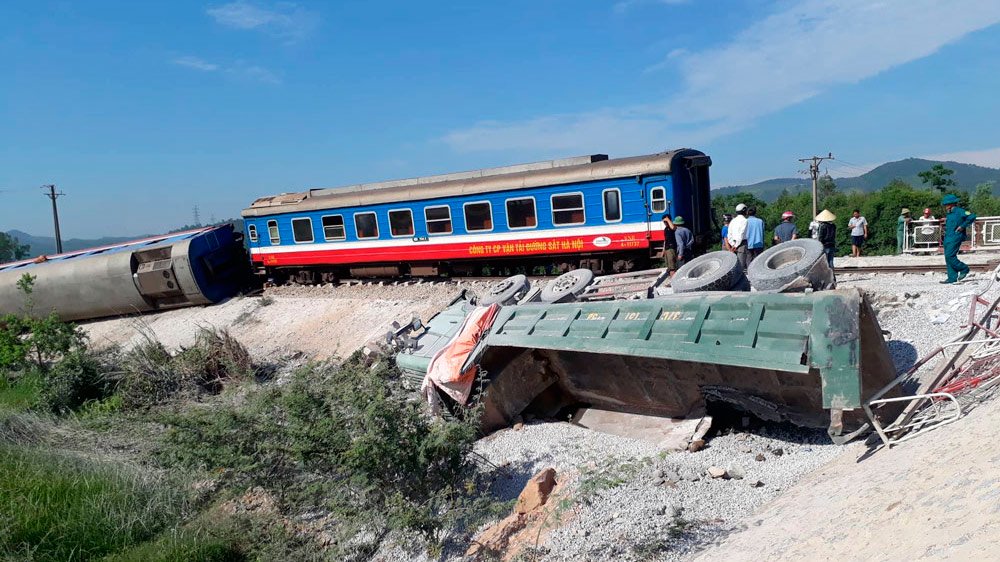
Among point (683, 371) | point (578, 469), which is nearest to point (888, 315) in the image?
point (683, 371)

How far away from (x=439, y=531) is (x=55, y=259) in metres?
18.1

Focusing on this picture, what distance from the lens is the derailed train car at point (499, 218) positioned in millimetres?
11344

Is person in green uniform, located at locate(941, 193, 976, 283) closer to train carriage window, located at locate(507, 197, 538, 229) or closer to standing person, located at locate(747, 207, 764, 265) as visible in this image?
standing person, located at locate(747, 207, 764, 265)

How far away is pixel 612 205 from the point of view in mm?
11484

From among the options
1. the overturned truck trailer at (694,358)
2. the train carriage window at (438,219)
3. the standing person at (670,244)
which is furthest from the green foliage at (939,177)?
the overturned truck trailer at (694,358)

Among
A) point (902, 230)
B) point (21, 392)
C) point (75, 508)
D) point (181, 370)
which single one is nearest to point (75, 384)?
point (21, 392)

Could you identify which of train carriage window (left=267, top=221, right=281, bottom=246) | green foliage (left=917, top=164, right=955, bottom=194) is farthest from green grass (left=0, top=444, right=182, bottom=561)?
green foliage (left=917, top=164, right=955, bottom=194)

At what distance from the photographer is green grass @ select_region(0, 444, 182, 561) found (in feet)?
16.1

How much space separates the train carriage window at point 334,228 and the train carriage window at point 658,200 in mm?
7479

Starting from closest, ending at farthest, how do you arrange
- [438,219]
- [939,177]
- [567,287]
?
[567,287] < [438,219] < [939,177]

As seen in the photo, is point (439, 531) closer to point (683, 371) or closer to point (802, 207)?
point (683, 371)

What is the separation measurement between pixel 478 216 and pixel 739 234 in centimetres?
571

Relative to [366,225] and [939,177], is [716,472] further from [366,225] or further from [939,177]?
[939,177]

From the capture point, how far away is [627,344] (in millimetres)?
5180
